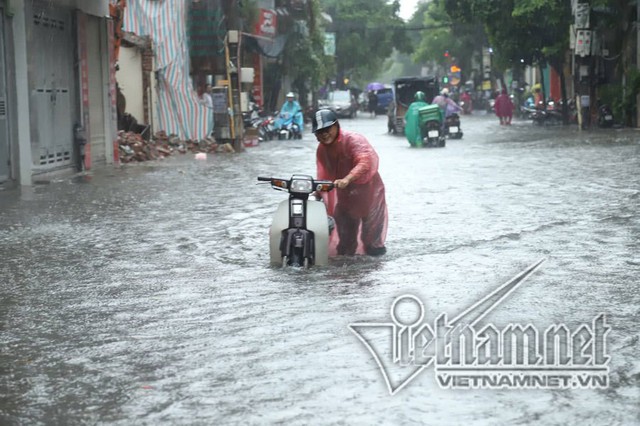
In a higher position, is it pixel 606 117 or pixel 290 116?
pixel 290 116

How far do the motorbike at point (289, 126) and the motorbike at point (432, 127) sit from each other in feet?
27.5

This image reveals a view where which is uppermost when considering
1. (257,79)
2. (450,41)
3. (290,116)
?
(450,41)

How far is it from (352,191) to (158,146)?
1781cm

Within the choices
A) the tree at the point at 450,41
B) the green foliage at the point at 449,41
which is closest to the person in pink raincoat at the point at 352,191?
the green foliage at the point at 449,41

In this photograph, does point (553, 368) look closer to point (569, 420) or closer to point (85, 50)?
point (569, 420)

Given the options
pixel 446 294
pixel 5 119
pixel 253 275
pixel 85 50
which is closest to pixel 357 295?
pixel 446 294

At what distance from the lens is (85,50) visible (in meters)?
22.1

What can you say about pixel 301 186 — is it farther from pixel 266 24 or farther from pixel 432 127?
pixel 266 24

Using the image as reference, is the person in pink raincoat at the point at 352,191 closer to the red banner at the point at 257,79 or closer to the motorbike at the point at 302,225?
the motorbike at the point at 302,225

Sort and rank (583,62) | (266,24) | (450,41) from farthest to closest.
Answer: (450,41) < (266,24) < (583,62)

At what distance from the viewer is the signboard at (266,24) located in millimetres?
43344

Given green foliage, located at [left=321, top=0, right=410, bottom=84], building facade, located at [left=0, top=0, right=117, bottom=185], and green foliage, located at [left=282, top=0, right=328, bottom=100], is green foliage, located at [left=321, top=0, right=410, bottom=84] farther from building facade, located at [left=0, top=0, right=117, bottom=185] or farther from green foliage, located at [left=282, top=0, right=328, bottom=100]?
building facade, located at [left=0, top=0, right=117, bottom=185]

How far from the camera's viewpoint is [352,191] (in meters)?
9.85

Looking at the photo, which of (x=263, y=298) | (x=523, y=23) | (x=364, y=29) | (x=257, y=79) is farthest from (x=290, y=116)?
(x=364, y=29)
